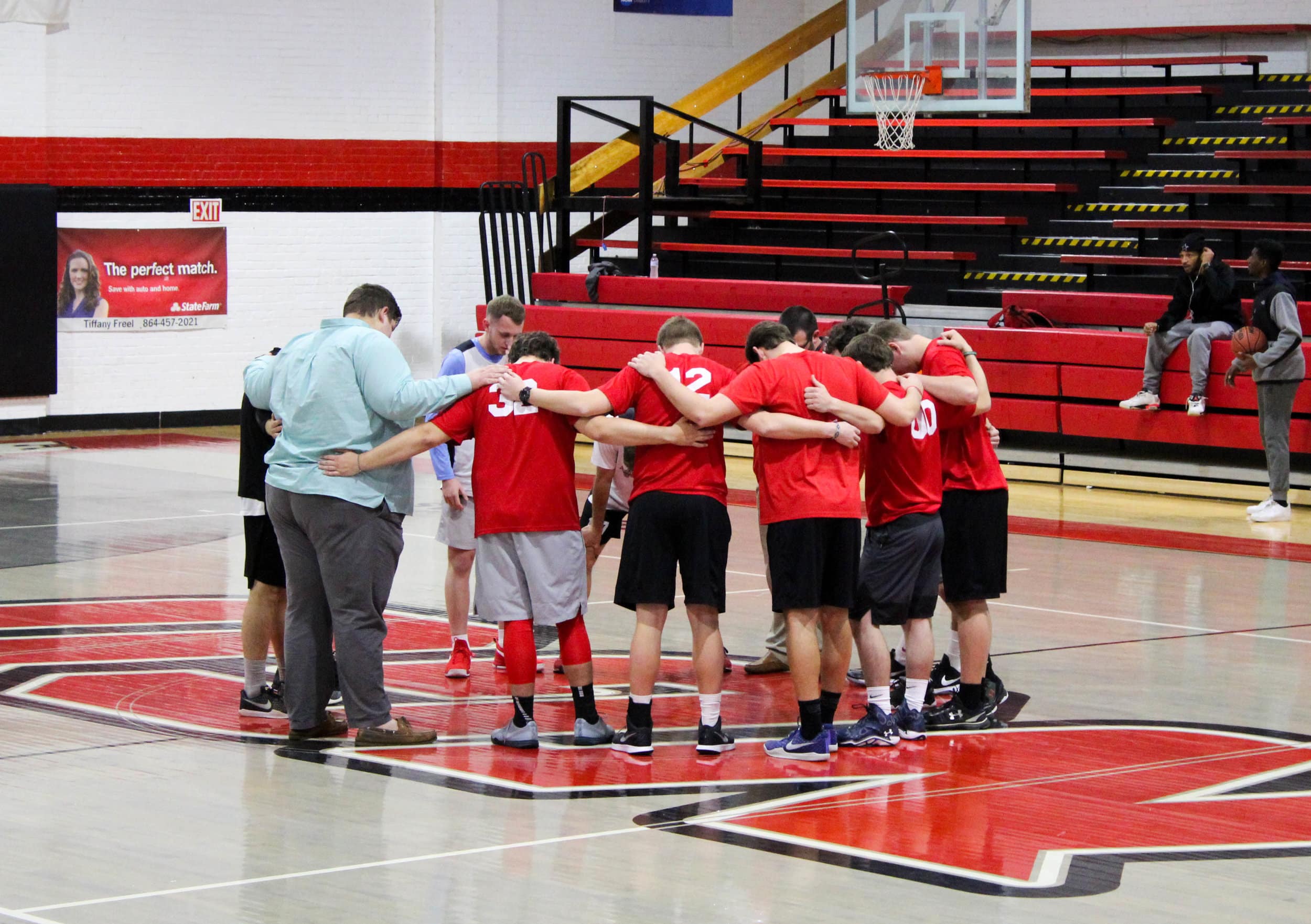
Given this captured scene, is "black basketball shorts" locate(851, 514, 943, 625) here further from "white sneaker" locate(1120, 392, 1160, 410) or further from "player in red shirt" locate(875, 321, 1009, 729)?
"white sneaker" locate(1120, 392, 1160, 410)

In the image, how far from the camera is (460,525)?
895 centimetres

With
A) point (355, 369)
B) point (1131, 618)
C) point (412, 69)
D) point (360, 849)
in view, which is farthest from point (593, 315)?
point (360, 849)

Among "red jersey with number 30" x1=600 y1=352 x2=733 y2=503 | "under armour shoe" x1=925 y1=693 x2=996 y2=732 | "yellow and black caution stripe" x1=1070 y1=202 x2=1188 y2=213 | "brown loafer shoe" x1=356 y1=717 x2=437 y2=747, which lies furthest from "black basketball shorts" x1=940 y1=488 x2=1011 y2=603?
"yellow and black caution stripe" x1=1070 y1=202 x2=1188 y2=213

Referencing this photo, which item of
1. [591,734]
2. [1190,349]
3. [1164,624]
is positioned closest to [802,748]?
[591,734]

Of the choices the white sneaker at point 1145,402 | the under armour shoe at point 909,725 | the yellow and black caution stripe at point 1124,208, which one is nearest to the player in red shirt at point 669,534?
the under armour shoe at point 909,725

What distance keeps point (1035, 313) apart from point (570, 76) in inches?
323

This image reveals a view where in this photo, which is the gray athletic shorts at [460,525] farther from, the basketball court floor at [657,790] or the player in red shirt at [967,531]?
the player in red shirt at [967,531]

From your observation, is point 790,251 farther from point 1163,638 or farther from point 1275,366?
point 1163,638

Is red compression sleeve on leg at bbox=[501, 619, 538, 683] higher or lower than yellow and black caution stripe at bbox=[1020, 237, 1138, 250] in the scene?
lower

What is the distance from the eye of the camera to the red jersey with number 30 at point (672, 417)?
7.37m

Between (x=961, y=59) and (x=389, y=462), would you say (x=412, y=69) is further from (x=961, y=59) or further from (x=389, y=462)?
(x=389, y=462)

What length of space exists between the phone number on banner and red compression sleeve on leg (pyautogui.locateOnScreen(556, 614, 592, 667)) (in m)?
13.7

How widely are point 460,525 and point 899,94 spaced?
1273 cm

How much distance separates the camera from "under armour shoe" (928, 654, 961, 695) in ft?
A: 28.2
